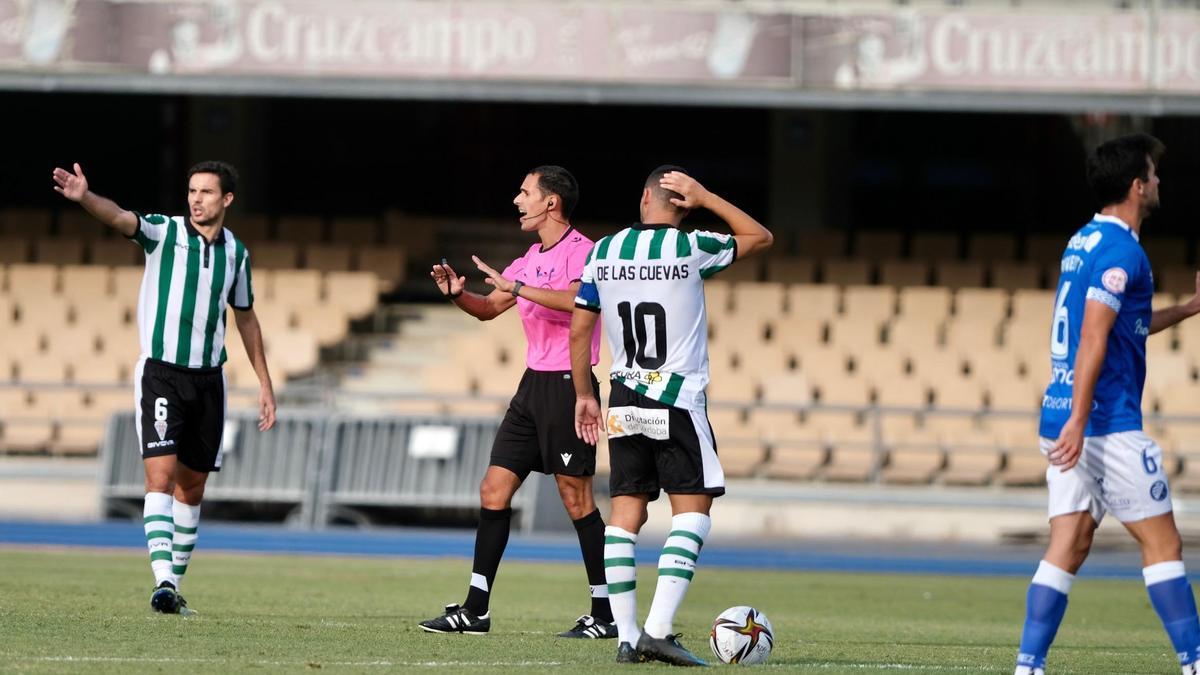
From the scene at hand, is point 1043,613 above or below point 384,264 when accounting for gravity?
below

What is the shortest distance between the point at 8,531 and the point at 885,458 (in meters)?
8.74

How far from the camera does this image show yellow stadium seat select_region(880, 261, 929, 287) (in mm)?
21656

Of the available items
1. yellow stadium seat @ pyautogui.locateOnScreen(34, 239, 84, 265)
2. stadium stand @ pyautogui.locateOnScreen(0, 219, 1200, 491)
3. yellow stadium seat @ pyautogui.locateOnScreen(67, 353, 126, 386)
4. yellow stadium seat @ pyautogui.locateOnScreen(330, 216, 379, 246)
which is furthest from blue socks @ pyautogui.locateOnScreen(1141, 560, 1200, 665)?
yellow stadium seat @ pyautogui.locateOnScreen(34, 239, 84, 265)

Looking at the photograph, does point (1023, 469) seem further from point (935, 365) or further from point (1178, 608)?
point (1178, 608)

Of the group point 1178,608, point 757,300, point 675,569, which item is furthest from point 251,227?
point 1178,608

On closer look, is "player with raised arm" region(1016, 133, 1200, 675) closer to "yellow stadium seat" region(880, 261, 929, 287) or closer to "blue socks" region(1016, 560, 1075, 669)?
"blue socks" region(1016, 560, 1075, 669)

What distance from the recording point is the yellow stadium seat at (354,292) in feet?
70.4

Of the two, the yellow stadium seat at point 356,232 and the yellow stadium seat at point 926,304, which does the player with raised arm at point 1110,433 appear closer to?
the yellow stadium seat at point 926,304

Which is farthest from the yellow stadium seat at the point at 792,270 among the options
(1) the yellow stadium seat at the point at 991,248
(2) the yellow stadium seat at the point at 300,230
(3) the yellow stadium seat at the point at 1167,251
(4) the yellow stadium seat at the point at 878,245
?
(2) the yellow stadium seat at the point at 300,230

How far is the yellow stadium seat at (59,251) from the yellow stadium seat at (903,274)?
10.1 m

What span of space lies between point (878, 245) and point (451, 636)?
15233 millimetres

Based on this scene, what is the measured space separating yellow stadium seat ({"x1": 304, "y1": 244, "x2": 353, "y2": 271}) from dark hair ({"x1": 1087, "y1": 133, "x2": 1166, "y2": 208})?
16.6 meters

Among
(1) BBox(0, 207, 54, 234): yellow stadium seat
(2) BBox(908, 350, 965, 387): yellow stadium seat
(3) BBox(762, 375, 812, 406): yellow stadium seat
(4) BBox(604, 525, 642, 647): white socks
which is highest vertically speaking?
(1) BBox(0, 207, 54, 234): yellow stadium seat

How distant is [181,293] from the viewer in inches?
352
